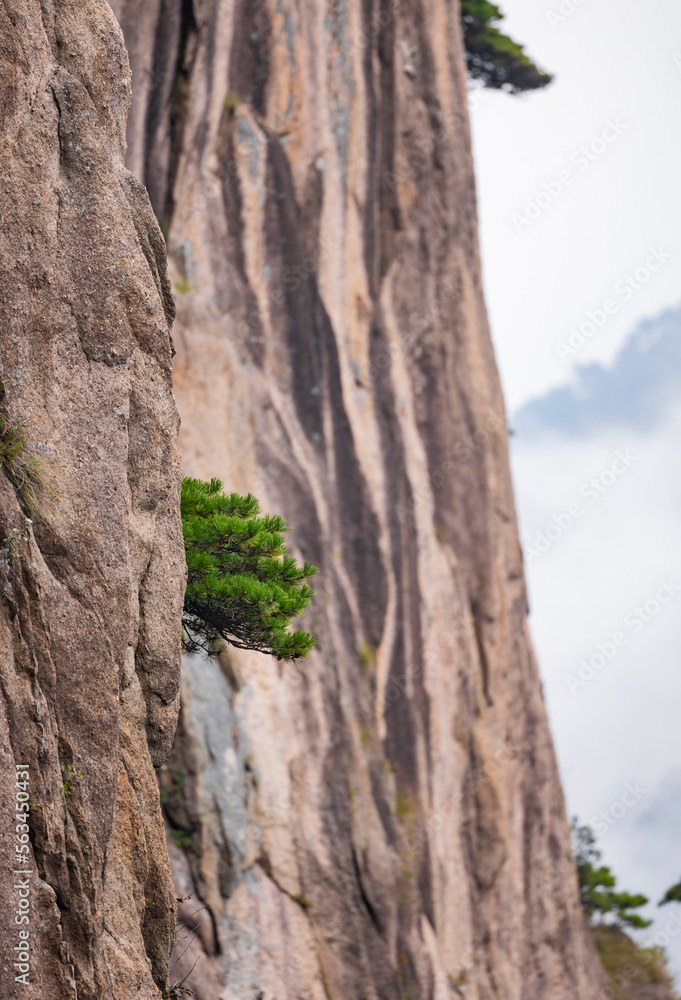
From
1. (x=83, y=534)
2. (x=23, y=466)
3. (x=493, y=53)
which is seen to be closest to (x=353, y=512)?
(x=83, y=534)

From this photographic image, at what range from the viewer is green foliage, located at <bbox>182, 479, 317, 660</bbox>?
657cm

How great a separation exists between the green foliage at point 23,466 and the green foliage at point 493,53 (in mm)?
20725

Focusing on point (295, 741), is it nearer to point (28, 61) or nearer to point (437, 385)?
point (437, 385)

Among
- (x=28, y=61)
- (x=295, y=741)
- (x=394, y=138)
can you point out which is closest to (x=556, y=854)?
(x=295, y=741)

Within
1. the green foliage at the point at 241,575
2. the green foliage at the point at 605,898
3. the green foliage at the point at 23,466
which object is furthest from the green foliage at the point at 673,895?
the green foliage at the point at 23,466

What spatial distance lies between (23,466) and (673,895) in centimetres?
2297

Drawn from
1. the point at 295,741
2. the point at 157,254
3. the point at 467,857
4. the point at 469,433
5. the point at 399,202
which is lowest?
the point at 467,857

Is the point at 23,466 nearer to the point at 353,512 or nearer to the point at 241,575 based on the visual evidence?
the point at 241,575

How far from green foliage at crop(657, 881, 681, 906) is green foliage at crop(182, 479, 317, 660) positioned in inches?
793

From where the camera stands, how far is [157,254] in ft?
20.5

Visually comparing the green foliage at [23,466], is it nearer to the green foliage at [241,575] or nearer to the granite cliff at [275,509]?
the granite cliff at [275,509]

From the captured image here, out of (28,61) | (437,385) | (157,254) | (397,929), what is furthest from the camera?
(437,385)

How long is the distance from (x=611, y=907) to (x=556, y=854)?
639 centimetres

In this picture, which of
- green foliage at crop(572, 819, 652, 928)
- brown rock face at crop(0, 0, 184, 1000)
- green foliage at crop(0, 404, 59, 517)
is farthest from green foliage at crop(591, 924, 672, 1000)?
green foliage at crop(0, 404, 59, 517)
